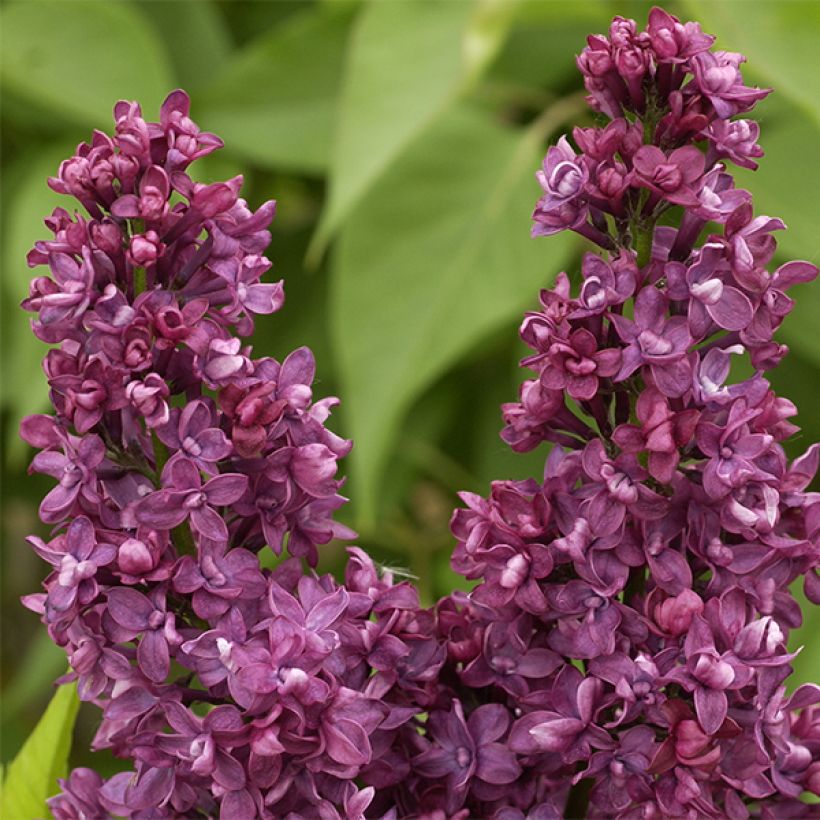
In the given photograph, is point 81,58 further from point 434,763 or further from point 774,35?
point 434,763

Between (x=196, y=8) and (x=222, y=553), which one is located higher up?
(x=222, y=553)

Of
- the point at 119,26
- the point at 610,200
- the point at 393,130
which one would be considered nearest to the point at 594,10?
the point at 393,130

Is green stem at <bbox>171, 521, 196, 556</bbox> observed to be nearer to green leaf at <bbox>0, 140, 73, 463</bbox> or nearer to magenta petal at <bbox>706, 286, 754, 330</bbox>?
magenta petal at <bbox>706, 286, 754, 330</bbox>

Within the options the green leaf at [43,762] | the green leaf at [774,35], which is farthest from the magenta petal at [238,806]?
the green leaf at [774,35]

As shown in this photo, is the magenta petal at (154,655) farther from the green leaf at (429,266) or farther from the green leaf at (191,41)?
the green leaf at (191,41)

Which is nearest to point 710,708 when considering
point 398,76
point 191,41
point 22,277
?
point 398,76

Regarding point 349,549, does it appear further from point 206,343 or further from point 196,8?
point 196,8

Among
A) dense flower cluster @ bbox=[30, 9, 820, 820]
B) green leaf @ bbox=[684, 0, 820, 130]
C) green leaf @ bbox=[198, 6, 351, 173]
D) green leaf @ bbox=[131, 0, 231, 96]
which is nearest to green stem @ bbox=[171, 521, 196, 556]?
dense flower cluster @ bbox=[30, 9, 820, 820]
